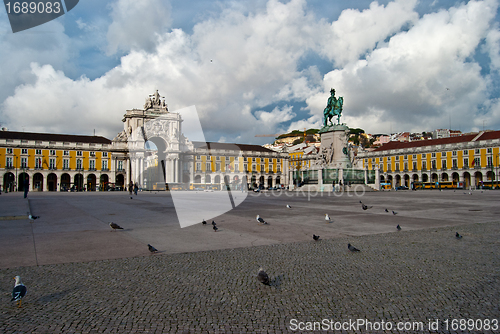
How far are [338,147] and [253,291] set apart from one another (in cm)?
3715

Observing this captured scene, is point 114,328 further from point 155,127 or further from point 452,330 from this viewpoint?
point 155,127

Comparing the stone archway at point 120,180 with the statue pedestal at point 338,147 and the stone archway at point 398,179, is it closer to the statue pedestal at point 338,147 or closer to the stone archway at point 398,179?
the statue pedestal at point 338,147

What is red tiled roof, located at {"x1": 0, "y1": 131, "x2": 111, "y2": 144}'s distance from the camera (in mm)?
79188

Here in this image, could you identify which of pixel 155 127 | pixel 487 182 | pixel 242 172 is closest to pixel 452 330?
pixel 487 182

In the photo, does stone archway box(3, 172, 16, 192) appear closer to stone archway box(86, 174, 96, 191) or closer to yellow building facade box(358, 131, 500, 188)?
stone archway box(86, 174, 96, 191)

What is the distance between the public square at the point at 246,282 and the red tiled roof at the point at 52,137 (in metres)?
85.5

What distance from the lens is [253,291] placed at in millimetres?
4613

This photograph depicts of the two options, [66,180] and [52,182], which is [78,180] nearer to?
[66,180]

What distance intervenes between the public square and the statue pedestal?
31.1 m

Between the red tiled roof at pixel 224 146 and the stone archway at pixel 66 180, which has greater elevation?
the red tiled roof at pixel 224 146

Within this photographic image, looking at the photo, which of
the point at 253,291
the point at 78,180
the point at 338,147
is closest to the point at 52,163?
the point at 78,180

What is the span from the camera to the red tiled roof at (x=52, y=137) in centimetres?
7919

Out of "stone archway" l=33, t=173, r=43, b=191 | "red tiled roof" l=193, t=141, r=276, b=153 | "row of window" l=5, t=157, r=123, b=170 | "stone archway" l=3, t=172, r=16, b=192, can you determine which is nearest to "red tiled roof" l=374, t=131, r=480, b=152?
"red tiled roof" l=193, t=141, r=276, b=153

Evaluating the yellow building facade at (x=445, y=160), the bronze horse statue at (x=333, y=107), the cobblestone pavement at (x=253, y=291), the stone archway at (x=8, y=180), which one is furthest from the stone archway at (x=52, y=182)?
the cobblestone pavement at (x=253, y=291)
